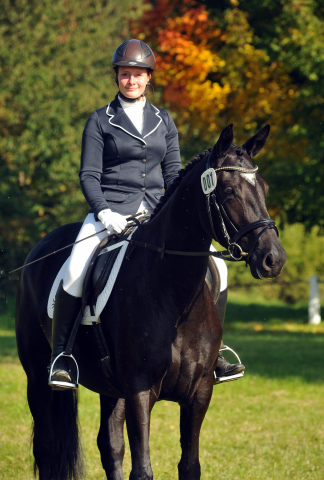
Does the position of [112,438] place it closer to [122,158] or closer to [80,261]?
[80,261]

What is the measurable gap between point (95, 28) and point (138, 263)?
71.4ft

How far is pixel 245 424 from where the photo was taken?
29.6ft

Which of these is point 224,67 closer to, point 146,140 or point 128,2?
point 146,140

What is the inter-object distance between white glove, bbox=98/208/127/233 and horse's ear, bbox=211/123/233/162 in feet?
2.93

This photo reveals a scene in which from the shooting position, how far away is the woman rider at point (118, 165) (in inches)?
Answer: 194

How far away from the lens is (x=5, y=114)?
21.5 m

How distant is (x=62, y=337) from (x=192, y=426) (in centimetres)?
114

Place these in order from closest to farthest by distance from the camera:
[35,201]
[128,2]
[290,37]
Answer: [290,37] → [35,201] → [128,2]

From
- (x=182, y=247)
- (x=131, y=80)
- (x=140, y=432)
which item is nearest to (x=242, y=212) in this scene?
(x=182, y=247)

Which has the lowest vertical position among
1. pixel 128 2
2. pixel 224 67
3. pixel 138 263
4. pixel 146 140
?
pixel 138 263

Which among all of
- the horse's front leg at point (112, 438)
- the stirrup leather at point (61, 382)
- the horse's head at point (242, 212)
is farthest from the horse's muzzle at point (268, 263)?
the horse's front leg at point (112, 438)

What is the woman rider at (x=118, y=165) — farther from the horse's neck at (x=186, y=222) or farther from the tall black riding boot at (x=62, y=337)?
the horse's neck at (x=186, y=222)

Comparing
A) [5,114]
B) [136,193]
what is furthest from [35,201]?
[136,193]

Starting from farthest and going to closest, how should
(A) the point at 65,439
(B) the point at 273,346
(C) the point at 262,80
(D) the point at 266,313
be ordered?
1. (D) the point at 266,313
2. (C) the point at 262,80
3. (B) the point at 273,346
4. (A) the point at 65,439
